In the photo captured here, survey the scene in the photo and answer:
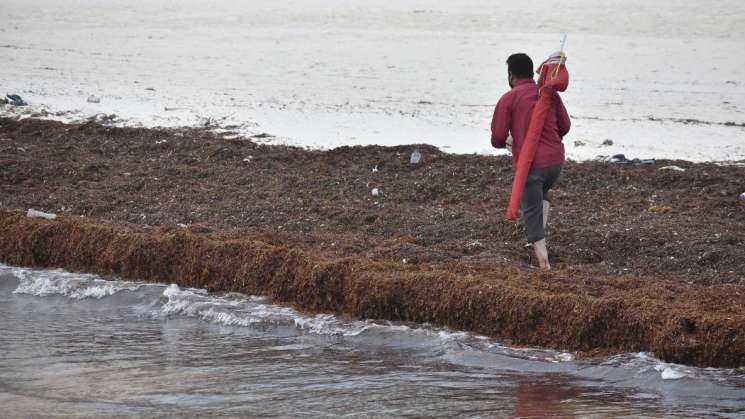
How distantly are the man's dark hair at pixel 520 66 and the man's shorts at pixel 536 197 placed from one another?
0.71 meters

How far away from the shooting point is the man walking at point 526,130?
7578 mm

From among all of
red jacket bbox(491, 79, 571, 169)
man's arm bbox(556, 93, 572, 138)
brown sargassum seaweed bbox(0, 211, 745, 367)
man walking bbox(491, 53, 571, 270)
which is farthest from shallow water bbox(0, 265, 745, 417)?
man's arm bbox(556, 93, 572, 138)

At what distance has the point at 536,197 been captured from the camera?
25.3ft

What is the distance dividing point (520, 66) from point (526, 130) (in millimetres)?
472

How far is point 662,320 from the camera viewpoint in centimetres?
671

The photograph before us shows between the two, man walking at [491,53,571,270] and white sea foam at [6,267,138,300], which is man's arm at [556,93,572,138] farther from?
white sea foam at [6,267,138,300]

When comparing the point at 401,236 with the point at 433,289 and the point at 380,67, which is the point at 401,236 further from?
the point at 380,67

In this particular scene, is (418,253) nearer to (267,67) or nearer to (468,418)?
(468,418)

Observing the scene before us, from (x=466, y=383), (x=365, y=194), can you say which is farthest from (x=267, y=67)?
(x=466, y=383)

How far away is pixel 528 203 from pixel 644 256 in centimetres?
117

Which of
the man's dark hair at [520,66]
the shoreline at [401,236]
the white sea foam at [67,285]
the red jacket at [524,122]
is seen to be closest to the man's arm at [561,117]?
Result: the red jacket at [524,122]

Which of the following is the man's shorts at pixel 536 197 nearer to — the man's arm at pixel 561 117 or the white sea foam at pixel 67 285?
the man's arm at pixel 561 117

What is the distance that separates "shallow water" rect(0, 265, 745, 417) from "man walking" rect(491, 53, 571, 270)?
3.81 feet

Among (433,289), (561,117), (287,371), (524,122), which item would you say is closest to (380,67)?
(561,117)
